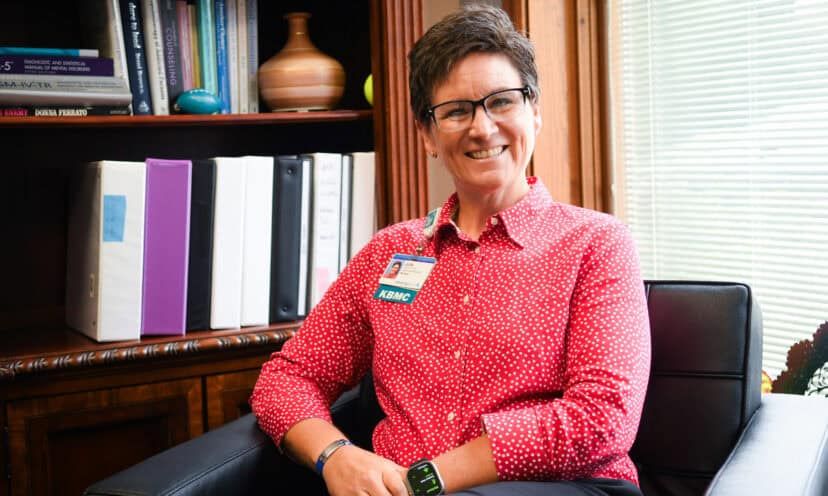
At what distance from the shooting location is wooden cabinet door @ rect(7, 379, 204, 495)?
2008mm

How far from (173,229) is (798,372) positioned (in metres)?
1.41

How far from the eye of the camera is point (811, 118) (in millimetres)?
1778

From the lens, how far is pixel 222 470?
1508mm

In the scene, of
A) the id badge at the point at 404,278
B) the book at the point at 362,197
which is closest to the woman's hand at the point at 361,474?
the id badge at the point at 404,278

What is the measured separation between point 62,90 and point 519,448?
1.34 metres

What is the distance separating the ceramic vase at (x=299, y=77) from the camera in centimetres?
231

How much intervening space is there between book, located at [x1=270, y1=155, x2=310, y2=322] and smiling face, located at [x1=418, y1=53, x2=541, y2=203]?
0.68 metres

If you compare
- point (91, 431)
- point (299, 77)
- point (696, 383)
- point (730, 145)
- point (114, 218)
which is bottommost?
point (91, 431)

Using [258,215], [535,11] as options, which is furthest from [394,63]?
[258,215]

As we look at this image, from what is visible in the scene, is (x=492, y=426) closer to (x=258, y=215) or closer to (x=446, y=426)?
(x=446, y=426)

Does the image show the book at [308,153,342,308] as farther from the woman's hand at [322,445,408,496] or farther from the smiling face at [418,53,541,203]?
the woman's hand at [322,445,408,496]

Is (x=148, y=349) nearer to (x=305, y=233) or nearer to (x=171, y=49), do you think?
(x=305, y=233)

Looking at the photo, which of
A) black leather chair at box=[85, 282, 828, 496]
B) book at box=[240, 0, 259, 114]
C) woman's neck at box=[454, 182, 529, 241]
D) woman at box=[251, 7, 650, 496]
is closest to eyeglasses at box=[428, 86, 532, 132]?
A: woman at box=[251, 7, 650, 496]

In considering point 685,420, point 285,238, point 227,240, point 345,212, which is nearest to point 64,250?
point 227,240
